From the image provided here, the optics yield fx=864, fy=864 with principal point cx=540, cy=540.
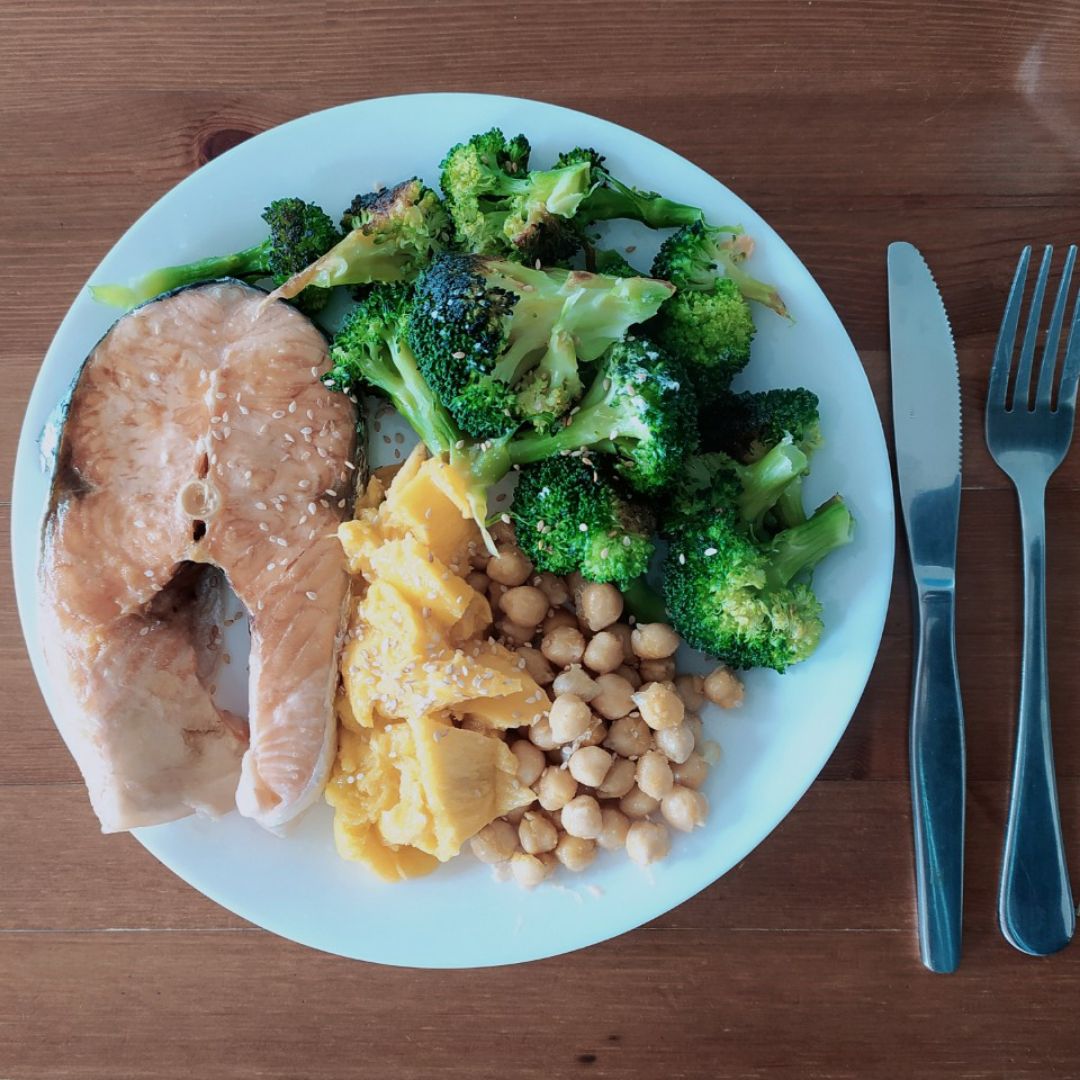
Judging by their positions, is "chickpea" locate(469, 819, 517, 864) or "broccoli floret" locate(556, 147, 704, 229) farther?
"chickpea" locate(469, 819, 517, 864)

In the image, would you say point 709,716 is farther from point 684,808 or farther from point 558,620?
point 558,620

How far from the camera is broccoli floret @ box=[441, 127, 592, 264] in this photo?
1883mm

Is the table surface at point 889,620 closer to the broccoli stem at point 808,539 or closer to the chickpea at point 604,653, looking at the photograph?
the broccoli stem at point 808,539

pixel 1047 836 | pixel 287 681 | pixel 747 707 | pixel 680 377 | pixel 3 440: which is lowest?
pixel 1047 836

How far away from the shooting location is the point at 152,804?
6.56ft

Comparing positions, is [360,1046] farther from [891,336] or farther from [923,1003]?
[891,336]

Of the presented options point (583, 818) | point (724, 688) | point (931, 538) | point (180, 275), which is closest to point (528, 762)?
point (583, 818)

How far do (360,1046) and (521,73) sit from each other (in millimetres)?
2683

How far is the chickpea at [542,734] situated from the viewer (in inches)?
81.3

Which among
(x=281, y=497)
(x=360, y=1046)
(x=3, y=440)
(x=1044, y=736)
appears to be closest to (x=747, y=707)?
(x=1044, y=736)

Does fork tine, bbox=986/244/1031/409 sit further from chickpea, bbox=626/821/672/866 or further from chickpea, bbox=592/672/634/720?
chickpea, bbox=626/821/672/866

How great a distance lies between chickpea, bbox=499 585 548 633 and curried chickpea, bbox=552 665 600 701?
0.15 metres

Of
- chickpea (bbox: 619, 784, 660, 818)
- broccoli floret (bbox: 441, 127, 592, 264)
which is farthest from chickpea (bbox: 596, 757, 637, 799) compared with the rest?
broccoli floret (bbox: 441, 127, 592, 264)

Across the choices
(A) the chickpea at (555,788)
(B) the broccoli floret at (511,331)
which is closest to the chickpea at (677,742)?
(A) the chickpea at (555,788)
